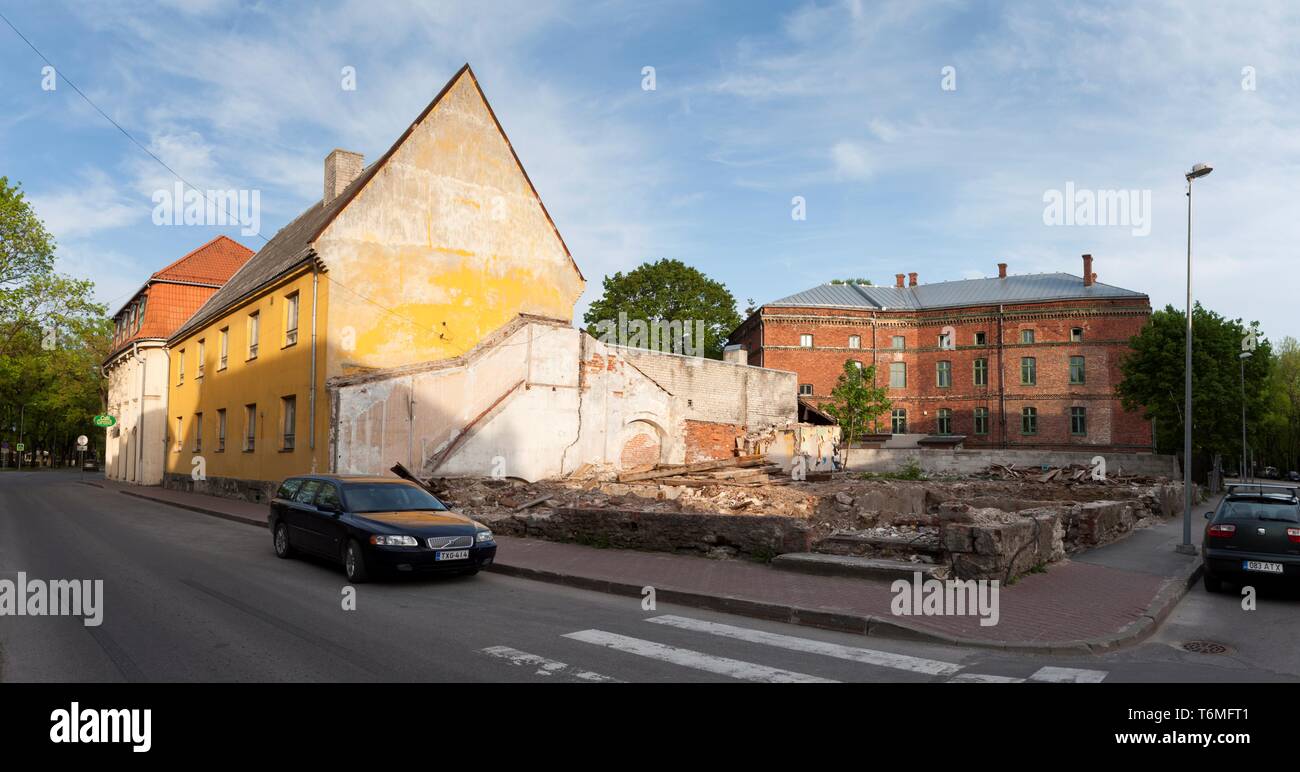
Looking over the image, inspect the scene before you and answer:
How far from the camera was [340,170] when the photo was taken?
27250 millimetres

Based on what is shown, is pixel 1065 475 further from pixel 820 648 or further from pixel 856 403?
pixel 820 648

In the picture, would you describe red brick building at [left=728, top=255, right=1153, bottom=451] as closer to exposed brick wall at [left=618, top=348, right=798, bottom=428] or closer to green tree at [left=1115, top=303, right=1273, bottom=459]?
green tree at [left=1115, top=303, right=1273, bottom=459]

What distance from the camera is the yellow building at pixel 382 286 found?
21.8 m

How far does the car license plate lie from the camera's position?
34.0 ft

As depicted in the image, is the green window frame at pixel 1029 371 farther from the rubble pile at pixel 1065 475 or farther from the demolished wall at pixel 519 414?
the demolished wall at pixel 519 414

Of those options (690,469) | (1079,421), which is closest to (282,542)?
(690,469)

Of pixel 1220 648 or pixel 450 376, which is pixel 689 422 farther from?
pixel 1220 648

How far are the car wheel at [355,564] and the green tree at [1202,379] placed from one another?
45.1m

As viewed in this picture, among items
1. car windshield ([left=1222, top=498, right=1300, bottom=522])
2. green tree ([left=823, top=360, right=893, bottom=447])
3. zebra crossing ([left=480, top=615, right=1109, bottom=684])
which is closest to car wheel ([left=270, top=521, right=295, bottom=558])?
zebra crossing ([left=480, top=615, right=1109, bottom=684])

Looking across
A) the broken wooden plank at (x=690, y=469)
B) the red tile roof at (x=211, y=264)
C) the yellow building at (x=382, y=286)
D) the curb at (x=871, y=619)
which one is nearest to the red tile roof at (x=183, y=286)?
the red tile roof at (x=211, y=264)

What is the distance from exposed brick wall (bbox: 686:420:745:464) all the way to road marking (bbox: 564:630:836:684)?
21.3 m

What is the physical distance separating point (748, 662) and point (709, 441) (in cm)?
2352
